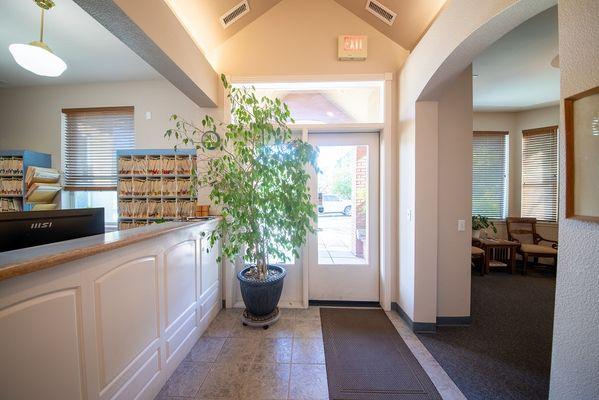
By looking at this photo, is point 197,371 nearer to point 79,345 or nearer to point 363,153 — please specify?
point 79,345

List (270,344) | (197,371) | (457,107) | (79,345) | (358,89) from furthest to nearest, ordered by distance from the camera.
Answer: (358,89), (457,107), (270,344), (197,371), (79,345)

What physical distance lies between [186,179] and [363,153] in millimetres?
2483

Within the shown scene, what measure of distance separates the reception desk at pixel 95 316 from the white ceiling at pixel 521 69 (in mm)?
3831

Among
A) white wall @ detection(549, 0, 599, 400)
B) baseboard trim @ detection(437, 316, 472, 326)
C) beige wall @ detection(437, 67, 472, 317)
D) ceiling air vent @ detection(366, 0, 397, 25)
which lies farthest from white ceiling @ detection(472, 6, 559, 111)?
baseboard trim @ detection(437, 316, 472, 326)

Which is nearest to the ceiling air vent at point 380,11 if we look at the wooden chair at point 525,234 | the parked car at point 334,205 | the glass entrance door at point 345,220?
the glass entrance door at point 345,220

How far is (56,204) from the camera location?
3408 millimetres

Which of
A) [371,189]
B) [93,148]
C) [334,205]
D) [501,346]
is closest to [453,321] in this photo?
[501,346]

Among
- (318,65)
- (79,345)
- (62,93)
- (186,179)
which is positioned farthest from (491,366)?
(62,93)

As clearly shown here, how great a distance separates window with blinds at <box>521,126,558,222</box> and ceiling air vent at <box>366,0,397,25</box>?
4.04 meters

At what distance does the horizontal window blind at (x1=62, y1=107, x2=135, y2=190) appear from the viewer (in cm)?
343

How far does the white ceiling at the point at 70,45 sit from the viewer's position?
211 centimetres

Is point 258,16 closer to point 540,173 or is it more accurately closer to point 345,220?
point 345,220

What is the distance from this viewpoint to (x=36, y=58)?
1.91 metres

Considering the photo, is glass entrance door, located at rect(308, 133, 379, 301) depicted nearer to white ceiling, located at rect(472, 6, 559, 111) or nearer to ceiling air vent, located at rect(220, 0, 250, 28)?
ceiling air vent, located at rect(220, 0, 250, 28)
